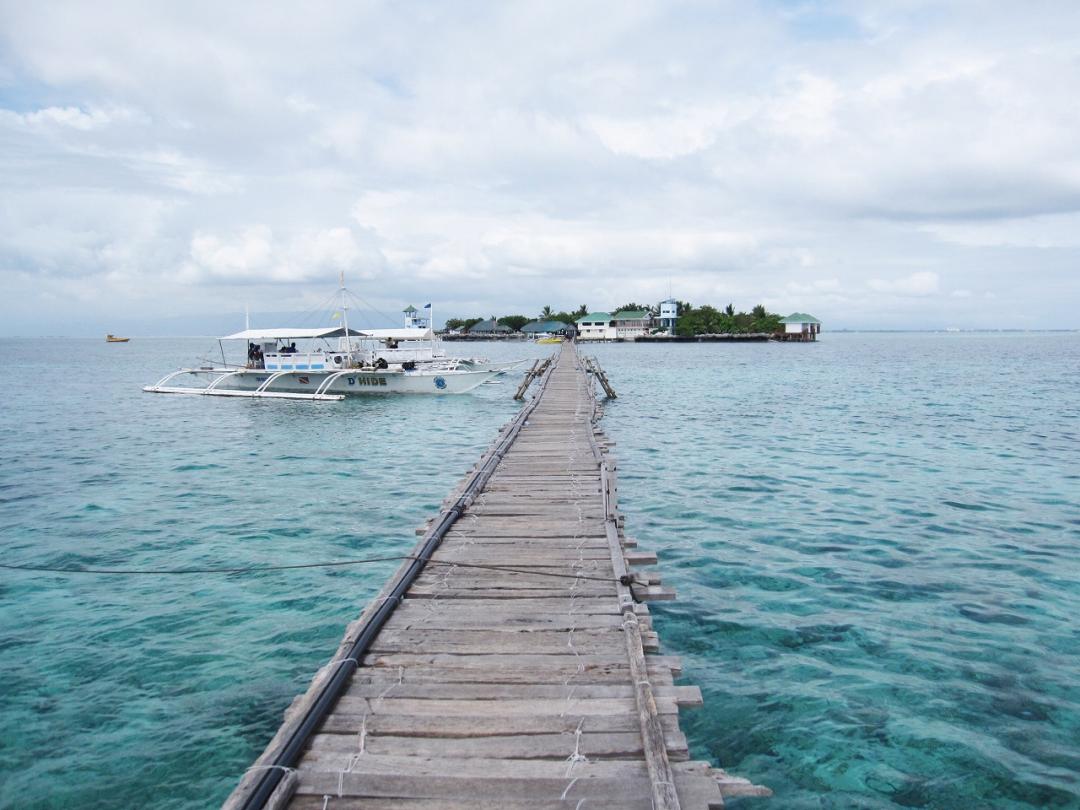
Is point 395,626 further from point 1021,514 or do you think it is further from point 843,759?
point 1021,514

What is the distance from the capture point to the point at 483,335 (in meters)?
166

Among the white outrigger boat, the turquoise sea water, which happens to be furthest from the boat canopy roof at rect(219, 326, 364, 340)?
the turquoise sea water

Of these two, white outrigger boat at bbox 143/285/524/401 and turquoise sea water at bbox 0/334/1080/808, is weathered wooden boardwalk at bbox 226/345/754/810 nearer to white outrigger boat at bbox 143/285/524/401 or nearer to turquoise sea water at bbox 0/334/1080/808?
turquoise sea water at bbox 0/334/1080/808

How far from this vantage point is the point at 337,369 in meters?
35.8

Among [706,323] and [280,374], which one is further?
[706,323]

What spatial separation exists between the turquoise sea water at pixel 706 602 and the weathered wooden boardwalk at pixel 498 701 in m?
1.41

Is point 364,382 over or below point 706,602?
over

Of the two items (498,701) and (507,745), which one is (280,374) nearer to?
(498,701)

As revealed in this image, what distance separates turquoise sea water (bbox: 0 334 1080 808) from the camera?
19.5 ft

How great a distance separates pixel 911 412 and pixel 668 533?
21296mm

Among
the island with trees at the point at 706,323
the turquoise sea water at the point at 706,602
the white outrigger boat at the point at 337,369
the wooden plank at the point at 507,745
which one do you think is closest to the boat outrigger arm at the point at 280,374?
the white outrigger boat at the point at 337,369

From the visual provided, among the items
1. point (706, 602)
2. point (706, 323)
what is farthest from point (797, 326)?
point (706, 602)

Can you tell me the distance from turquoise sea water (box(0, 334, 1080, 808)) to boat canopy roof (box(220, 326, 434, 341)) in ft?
45.0

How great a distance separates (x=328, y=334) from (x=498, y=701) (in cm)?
3265
